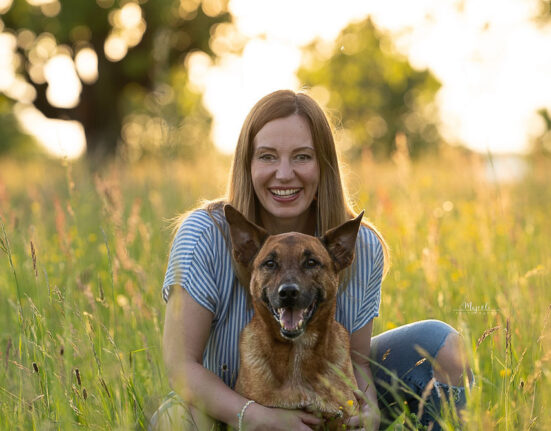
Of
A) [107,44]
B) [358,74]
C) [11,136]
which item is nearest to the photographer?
[107,44]

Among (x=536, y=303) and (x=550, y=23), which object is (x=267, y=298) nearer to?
(x=536, y=303)

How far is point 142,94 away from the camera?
66.6 ft

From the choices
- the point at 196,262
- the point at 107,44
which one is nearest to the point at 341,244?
the point at 196,262

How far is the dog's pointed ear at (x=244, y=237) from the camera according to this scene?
9.85 feet

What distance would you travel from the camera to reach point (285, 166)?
3268 mm

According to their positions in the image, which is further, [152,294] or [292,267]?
[152,294]

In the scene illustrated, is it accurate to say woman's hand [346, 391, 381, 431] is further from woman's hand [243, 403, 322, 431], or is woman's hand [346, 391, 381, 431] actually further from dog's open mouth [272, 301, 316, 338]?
dog's open mouth [272, 301, 316, 338]

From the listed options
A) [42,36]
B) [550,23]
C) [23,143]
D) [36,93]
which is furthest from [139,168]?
[23,143]

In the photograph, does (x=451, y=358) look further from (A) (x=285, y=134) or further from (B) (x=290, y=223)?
(A) (x=285, y=134)

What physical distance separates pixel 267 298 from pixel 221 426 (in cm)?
71

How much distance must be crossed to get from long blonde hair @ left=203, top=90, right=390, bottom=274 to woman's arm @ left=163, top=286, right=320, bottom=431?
0.69 metres

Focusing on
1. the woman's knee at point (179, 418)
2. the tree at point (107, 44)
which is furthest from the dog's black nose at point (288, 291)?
the tree at point (107, 44)

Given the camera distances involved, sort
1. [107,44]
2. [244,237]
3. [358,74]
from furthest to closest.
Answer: [358,74] → [107,44] → [244,237]

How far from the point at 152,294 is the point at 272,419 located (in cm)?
154
